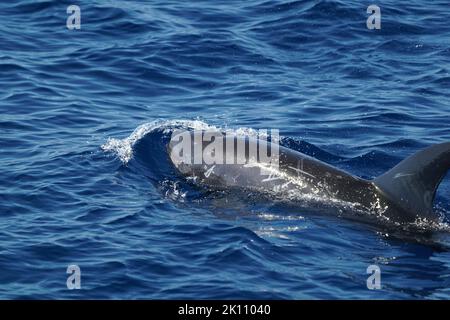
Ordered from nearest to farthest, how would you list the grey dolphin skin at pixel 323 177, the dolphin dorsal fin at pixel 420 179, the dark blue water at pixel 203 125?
the dark blue water at pixel 203 125 < the dolphin dorsal fin at pixel 420 179 < the grey dolphin skin at pixel 323 177

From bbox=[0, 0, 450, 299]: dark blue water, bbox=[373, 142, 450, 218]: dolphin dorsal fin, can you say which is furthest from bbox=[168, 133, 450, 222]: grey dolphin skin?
bbox=[0, 0, 450, 299]: dark blue water

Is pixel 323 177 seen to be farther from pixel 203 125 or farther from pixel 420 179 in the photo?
pixel 203 125

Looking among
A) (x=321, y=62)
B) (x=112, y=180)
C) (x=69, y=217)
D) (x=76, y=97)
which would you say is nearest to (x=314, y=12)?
(x=321, y=62)

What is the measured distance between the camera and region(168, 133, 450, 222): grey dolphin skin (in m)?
14.7

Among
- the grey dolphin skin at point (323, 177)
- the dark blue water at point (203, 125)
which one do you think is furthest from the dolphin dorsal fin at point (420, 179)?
the dark blue water at point (203, 125)

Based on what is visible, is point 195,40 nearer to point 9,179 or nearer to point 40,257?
point 9,179

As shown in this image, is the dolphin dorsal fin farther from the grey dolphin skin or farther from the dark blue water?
the dark blue water

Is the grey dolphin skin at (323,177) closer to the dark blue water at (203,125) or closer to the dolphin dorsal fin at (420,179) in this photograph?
the dolphin dorsal fin at (420,179)

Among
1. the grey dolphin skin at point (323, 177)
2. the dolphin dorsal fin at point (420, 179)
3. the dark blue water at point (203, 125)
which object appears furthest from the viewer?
the grey dolphin skin at point (323, 177)

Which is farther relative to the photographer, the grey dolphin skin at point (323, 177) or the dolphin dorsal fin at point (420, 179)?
the grey dolphin skin at point (323, 177)

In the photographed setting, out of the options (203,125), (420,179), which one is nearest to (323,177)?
(420,179)

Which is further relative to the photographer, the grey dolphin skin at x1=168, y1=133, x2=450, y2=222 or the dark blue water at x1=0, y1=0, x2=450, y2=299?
the grey dolphin skin at x1=168, y1=133, x2=450, y2=222

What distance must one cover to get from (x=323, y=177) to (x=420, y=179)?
162 cm

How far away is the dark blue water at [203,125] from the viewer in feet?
43.3
